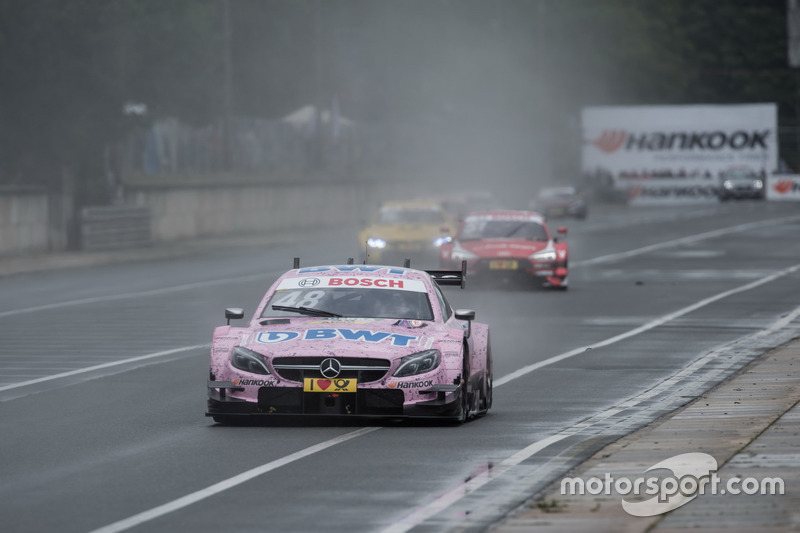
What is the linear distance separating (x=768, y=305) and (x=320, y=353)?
649 inches

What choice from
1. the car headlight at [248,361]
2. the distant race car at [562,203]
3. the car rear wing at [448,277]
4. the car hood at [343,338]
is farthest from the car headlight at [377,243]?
the distant race car at [562,203]

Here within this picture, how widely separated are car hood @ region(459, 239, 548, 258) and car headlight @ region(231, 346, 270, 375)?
1880 centimetres

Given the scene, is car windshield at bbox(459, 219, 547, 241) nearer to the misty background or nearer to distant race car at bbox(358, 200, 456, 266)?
distant race car at bbox(358, 200, 456, 266)

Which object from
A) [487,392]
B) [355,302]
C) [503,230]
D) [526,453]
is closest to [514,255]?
[503,230]

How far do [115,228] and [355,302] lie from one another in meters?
33.8

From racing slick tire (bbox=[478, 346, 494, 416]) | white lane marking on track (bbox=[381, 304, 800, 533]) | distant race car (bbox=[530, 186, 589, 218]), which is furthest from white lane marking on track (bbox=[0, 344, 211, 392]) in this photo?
distant race car (bbox=[530, 186, 589, 218])

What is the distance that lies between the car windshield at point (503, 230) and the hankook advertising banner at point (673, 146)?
66.4 m

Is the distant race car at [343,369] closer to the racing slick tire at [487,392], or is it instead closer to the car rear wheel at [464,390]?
the car rear wheel at [464,390]

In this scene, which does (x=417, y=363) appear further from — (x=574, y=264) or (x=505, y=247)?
(x=574, y=264)

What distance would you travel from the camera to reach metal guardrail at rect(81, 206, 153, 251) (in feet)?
151

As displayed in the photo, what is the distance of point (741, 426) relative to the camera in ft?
41.0

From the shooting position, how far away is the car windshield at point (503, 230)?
3281 centimetres

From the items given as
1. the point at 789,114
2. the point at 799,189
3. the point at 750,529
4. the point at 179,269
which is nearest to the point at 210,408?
the point at 750,529

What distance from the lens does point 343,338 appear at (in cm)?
1312
